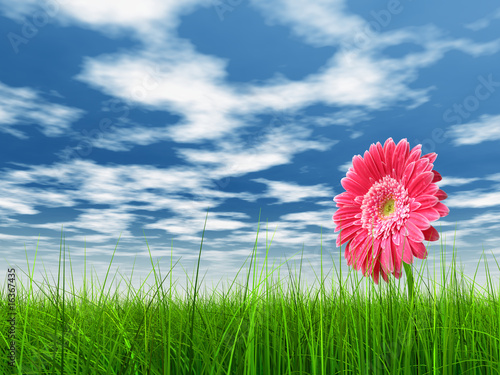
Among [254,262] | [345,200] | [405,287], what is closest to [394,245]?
[405,287]

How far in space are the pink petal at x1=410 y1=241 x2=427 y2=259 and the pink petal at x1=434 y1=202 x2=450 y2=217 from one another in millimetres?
175

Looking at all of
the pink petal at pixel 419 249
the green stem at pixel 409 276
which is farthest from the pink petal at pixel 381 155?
the green stem at pixel 409 276

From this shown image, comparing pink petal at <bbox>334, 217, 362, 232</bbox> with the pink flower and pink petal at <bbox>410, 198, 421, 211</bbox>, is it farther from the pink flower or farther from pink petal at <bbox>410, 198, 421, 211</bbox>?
pink petal at <bbox>410, 198, 421, 211</bbox>

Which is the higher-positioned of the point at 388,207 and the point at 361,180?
the point at 361,180

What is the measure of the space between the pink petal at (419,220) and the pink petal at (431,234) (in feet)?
0.15

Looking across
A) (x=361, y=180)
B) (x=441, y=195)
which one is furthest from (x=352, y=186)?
(x=441, y=195)

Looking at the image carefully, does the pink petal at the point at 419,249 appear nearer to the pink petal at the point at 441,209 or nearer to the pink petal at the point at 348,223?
the pink petal at the point at 441,209

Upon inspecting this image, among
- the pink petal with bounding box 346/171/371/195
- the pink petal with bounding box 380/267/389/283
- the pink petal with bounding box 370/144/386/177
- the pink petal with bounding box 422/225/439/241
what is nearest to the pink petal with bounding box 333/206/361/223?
the pink petal with bounding box 346/171/371/195

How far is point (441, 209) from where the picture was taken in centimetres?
207

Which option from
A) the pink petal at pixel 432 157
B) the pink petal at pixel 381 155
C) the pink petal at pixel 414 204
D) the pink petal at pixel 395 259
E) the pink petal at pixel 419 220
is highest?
the pink petal at pixel 381 155

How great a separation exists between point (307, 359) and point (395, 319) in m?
0.52

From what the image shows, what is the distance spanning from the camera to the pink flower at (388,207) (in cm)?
209

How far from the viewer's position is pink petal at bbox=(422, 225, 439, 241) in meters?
2.06

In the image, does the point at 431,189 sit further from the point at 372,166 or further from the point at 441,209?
the point at 372,166
